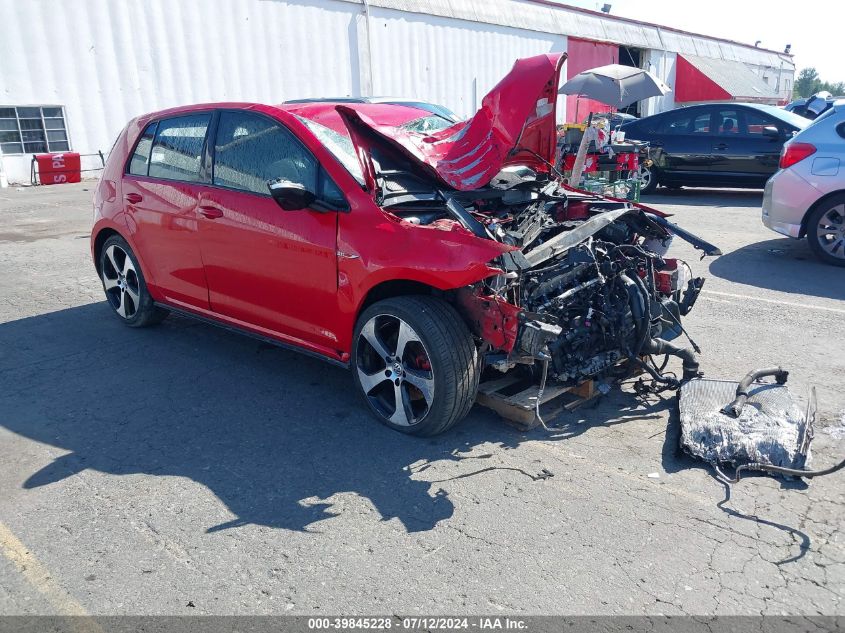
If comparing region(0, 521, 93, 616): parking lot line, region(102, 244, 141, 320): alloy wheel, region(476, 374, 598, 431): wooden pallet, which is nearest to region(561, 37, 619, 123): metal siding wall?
region(102, 244, 141, 320): alloy wheel

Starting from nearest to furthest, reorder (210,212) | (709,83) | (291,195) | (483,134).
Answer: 1. (291,195)
2. (483,134)
3. (210,212)
4. (709,83)

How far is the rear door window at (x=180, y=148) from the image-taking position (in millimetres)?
4941

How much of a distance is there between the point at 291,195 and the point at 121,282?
2.76 meters

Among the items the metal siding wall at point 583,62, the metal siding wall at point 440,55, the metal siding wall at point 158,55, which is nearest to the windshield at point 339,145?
the metal siding wall at point 158,55

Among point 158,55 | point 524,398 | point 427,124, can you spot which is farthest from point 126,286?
point 158,55

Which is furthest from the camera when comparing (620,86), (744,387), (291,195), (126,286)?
(620,86)

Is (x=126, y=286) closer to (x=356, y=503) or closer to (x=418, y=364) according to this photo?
(x=418, y=364)

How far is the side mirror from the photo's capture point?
3.87 metres

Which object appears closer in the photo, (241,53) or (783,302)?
(783,302)

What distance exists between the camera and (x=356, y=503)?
11.0 ft

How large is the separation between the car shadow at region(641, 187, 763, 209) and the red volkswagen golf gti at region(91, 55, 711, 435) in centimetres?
862

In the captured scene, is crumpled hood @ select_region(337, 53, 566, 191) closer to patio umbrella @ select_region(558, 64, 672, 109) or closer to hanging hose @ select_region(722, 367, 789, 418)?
hanging hose @ select_region(722, 367, 789, 418)

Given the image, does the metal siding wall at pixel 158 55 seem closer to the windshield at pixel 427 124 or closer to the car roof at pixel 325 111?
the car roof at pixel 325 111

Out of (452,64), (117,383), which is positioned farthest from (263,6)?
(117,383)
